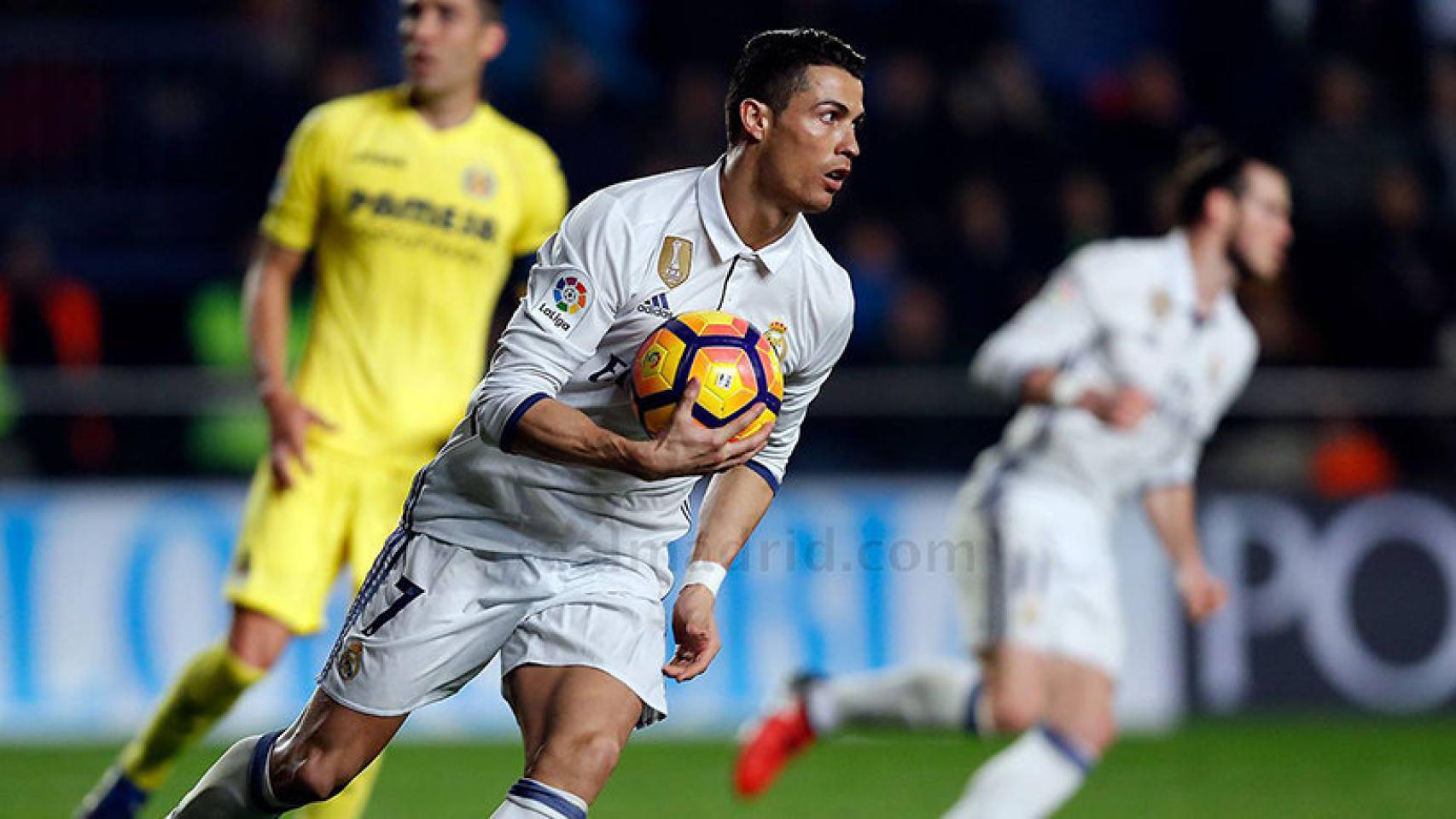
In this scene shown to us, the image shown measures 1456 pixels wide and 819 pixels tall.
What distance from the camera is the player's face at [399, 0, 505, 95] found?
245 inches

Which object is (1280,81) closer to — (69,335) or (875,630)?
(875,630)

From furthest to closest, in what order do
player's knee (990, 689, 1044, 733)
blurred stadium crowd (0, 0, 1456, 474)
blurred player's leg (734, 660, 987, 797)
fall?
1. blurred stadium crowd (0, 0, 1456, 474)
2. blurred player's leg (734, 660, 987, 797)
3. player's knee (990, 689, 1044, 733)

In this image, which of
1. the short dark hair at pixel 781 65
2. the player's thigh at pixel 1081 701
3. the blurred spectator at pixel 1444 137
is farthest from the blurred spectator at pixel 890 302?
the short dark hair at pixel 781 65

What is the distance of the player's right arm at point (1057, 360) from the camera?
21.4 ft

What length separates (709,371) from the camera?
4328 mm

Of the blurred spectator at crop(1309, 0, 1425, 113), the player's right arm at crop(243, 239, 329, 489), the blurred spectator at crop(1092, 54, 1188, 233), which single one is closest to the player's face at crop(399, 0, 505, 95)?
the player's right arm at crop(243, 239, 329, 489)

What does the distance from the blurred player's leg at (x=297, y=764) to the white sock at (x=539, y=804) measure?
456 mm

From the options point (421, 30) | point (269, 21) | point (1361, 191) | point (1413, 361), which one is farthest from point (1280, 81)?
point (421, 30)

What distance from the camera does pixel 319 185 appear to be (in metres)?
6.33

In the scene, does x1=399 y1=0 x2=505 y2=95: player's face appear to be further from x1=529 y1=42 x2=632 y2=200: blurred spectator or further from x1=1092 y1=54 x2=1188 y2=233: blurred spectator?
x1=1092 y1=54 x2=1188 y2=233: blurred spectator

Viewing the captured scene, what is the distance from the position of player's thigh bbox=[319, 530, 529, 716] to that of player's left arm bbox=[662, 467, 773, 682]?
337 millimetres

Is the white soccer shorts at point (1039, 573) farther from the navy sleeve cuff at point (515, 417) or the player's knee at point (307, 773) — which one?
the navy sleeve cuff at point (515, 417)

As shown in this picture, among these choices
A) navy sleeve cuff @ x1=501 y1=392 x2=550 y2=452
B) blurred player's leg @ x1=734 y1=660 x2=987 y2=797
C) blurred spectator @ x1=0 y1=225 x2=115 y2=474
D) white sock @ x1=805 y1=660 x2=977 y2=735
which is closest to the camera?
navy sleeve cuff @ x1=501 y1=392 x2=550 y2=452

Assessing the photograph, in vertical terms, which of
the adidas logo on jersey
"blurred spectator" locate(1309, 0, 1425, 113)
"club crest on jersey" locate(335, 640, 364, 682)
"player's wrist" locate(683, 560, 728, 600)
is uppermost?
"blurred spectator" locate(1309, 0, 1425, 113)
